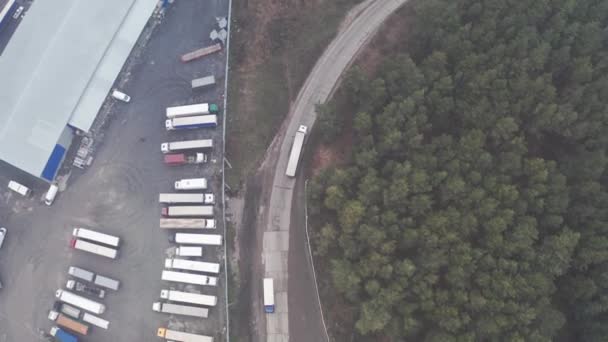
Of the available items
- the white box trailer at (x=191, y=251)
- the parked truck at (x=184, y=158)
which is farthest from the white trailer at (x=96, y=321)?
the parked truck at (x=184, y=158)

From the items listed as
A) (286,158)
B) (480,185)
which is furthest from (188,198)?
(480,185)

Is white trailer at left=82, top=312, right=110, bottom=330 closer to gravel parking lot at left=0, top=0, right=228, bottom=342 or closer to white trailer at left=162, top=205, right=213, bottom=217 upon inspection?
gravel parking lot at left=0, top=0, right=228, bottom=342

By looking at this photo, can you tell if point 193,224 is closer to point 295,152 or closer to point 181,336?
point 181,336

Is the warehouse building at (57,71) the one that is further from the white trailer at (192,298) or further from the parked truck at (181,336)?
the parked truck at (181,336)

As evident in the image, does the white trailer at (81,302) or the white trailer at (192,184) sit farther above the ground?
the white trailer at (192,184)

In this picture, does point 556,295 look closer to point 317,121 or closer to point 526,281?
point 526,281

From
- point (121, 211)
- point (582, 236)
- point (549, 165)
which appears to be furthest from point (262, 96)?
point (582, 236)
